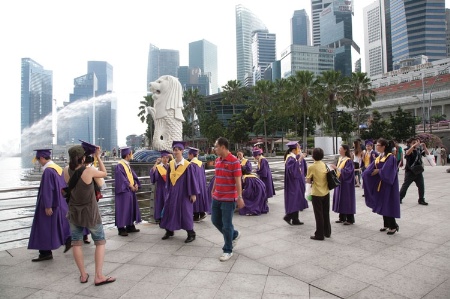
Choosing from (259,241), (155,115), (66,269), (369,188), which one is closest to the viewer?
(66,269)

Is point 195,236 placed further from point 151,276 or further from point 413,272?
point 413,272

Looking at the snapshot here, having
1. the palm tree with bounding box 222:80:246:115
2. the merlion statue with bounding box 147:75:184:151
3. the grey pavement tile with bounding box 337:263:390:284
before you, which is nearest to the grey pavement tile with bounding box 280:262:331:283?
the grey pavement tile with bounding box 337:263:390:284

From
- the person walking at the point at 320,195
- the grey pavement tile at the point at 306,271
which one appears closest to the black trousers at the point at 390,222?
the person walking at the point at 320,195

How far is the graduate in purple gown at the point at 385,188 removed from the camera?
18.7 feet

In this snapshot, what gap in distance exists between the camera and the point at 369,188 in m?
6.27

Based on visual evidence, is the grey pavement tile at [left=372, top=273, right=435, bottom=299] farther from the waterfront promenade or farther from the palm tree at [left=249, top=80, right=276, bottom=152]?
the palm tree at [left=249, top=80, right=276, bottom=152]

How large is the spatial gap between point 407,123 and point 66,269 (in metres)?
37.0

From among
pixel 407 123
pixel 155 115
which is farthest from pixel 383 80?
pixel 155 115

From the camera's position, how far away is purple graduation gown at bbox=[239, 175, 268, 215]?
25.3 ft

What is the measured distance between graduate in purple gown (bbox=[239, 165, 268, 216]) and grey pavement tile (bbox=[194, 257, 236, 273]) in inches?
131

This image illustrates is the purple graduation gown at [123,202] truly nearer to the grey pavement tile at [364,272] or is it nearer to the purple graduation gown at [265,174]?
the purple graduation gown at [265,174]

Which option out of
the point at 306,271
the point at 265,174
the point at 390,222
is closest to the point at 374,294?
Answer: the point at 306,271

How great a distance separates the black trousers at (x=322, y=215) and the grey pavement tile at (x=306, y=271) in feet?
4.26

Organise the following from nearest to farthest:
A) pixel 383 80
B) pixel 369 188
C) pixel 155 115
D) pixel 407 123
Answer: pixel 369 188 < pixel 155 115 < pixel 407 123 < pixel 383 80
